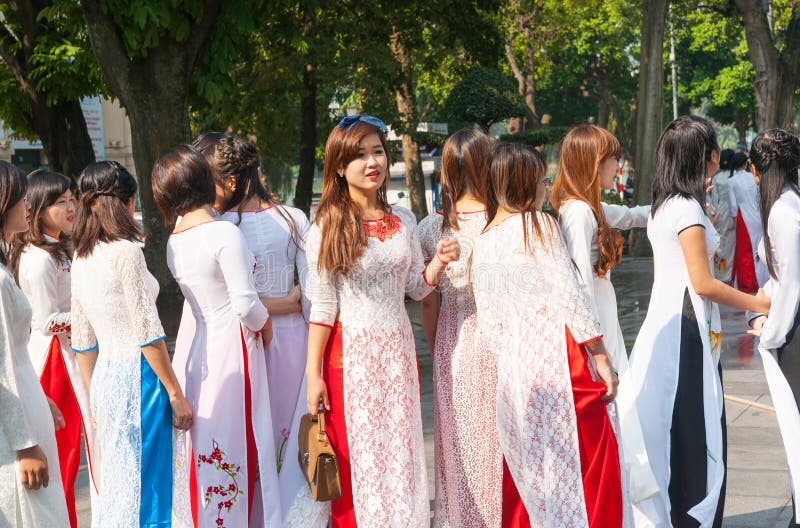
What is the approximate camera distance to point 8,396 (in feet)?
10.2

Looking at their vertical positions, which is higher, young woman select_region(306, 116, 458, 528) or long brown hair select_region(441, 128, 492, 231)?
long brown hair select_region(441, 128, 492, 231)

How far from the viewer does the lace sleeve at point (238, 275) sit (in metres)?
3.99

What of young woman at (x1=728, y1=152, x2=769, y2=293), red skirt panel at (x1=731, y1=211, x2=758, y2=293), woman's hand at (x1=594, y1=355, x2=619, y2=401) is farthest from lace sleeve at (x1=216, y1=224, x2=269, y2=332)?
red skirt panel at (x1=731, y1=211, x2=758, y2=293)

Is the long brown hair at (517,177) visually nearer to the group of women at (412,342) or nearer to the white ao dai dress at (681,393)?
the group of women at (412,342)

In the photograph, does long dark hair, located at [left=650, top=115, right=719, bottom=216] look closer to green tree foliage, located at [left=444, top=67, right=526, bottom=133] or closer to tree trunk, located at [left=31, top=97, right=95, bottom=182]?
green tree foliage, located at [left=444, top=67, right=526, bottom=133]

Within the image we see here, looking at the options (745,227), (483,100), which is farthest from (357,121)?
(483,100)

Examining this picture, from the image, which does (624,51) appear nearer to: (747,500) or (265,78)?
(265,78)

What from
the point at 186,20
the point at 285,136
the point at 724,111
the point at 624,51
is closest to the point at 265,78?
the point at 285,136

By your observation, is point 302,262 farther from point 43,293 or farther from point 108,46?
point 108,46

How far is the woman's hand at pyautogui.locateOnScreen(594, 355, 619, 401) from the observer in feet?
12.9

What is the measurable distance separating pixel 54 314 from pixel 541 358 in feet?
7.48

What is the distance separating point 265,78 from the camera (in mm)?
18000

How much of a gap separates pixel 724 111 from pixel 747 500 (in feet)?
161

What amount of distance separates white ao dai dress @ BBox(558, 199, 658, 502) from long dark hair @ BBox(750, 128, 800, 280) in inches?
27.6
